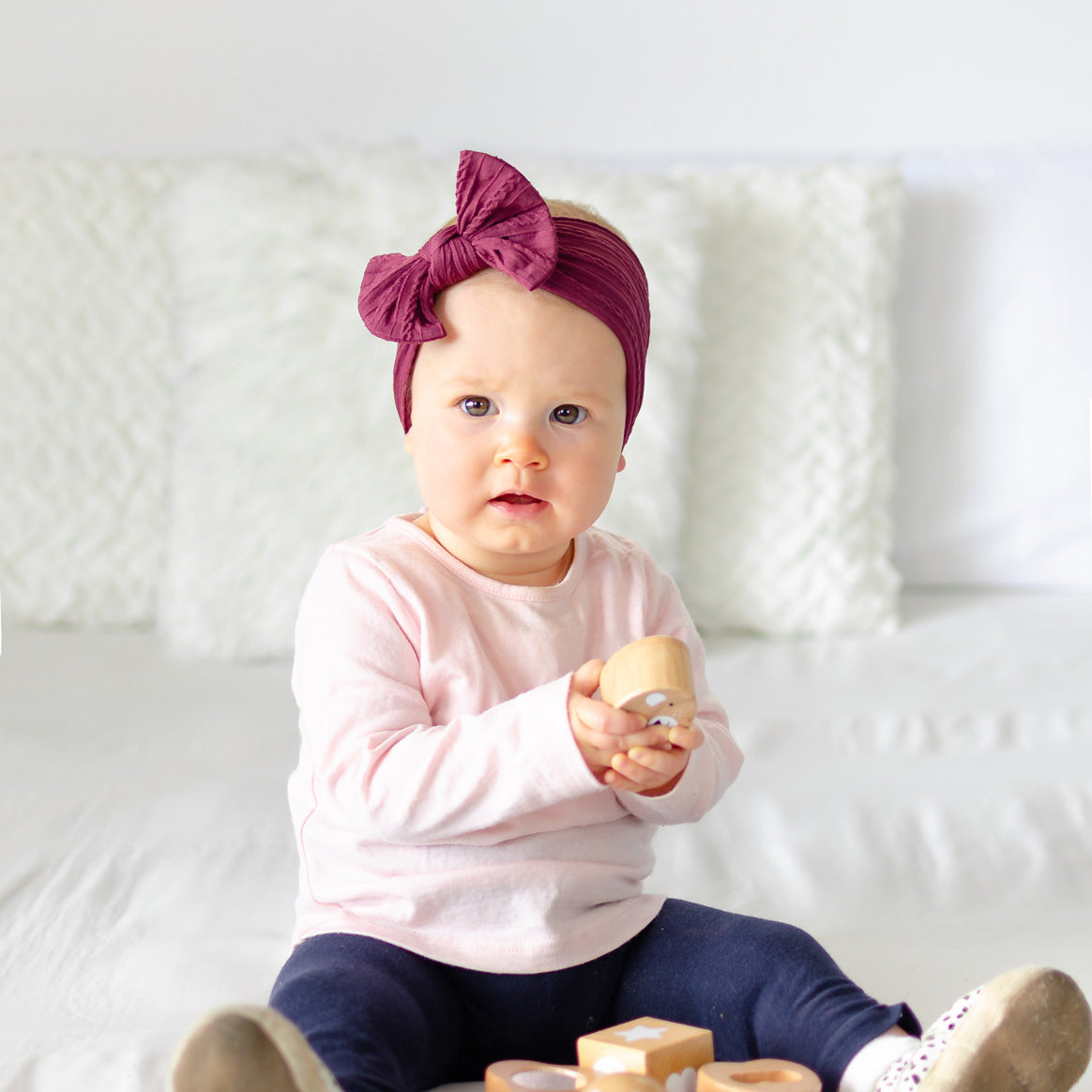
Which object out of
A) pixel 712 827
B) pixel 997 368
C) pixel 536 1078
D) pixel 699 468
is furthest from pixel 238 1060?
pixel 997 368

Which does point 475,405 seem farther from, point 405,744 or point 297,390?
point 297,390

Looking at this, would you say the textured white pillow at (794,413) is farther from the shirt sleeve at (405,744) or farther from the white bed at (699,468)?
the shirt sleeve at (405,744)

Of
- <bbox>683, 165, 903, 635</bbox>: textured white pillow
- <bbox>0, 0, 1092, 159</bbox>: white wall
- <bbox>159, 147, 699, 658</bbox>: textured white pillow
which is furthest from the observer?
<bbox>0, 0, 1092, 159</bbox>: white wall

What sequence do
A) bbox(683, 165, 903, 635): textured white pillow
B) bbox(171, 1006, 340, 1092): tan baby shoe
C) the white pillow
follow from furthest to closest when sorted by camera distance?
the white pillow, bbox(683, 165, 903, 635): textured white pillow, bbox(171, 1006, 340, 1092): tan baby shoe

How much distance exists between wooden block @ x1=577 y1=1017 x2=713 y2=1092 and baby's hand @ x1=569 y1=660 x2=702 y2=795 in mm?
127

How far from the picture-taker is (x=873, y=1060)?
0.68 metres

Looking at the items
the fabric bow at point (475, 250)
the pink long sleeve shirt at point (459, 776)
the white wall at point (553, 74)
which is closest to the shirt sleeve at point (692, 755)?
the pink long sleeve shirt at point (459, 776)

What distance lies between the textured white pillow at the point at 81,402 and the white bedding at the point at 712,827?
88 millimetres

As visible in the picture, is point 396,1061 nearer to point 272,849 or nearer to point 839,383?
point 272,849

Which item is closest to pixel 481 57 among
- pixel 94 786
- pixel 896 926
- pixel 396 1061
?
pixel 94 786

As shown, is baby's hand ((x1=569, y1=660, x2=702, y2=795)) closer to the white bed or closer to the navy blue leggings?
the navy blue leggings

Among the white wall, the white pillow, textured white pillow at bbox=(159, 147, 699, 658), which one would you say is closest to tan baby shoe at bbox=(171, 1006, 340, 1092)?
textured white pillow at bbox=(159, 147, 699, 658)

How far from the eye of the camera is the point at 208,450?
1541 mm

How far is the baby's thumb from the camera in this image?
709 millimetres
